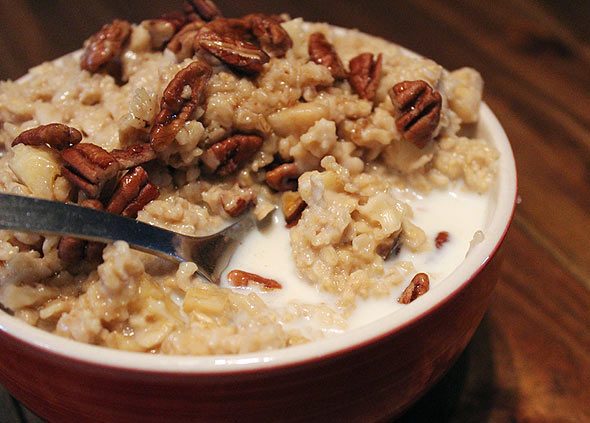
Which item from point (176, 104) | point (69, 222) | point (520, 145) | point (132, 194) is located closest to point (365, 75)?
point (176, 104)

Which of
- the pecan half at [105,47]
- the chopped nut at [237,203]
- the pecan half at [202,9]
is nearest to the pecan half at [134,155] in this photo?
the chopped nut at [237,203]

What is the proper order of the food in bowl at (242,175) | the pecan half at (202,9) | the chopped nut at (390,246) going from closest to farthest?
1. the food in bowl at (242,175)
2. the chopped nut at (390,246)
3. the pecan half at (202,9)

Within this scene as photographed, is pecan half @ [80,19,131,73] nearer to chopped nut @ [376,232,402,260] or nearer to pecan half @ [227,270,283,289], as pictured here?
pecan half @ [227,270,283,289]

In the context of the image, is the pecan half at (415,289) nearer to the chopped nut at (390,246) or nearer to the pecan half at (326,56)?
the chopped nut at (390,246)

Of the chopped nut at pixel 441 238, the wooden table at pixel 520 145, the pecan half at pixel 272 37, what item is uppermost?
the pecan half at pixel 272 37

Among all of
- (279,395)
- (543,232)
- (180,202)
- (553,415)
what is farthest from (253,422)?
(543,232)

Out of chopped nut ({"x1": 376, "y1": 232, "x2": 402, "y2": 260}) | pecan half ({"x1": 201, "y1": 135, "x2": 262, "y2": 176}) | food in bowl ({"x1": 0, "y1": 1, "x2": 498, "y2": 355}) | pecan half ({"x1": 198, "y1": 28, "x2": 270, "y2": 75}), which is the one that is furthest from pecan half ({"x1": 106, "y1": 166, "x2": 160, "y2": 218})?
chopped nut ({"x1": 376, "y1": 232, "x2": 402, "y2": 260})
